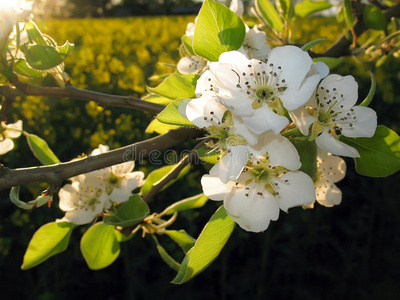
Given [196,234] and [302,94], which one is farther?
[196,234]

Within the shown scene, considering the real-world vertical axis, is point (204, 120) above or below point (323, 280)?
above

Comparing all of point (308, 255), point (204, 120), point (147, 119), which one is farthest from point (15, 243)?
point (204, 120)

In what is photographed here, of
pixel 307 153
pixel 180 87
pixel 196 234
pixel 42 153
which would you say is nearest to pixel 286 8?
pixel 180 87

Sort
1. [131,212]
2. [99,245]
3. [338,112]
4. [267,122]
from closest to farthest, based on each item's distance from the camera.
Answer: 1. [267,122]
2. [338,112]
3. [131,212]
4. [99,245]

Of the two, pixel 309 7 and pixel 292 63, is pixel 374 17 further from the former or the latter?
pixel 292 63

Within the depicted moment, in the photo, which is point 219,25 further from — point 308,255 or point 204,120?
point 308,255

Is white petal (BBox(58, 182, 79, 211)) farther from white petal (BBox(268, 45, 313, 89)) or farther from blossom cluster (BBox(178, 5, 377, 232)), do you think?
white petal (BBox(268, 45, 313, 89))
